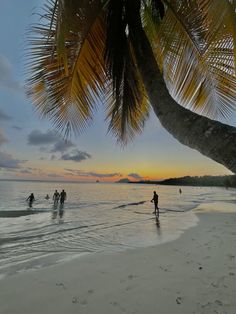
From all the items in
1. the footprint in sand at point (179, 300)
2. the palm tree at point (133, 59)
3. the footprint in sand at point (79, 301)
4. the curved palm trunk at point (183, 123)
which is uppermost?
the palm tree at point (133, 59)

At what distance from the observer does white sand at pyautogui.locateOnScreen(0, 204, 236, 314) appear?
4930 millimetres

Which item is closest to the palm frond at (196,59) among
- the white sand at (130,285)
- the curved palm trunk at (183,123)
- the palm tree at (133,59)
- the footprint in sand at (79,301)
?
the palm tree at (133,59)

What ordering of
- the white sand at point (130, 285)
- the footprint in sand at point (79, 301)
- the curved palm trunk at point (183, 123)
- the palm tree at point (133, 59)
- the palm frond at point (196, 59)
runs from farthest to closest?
the footprint in sand at point (79, 301) < the white sand at point (130, 285) < the palm frond at point (196, 59) < the palm tree at point (133, 59) < the curved palm trunk at point (183, 123)

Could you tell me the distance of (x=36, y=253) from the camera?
32.0ft

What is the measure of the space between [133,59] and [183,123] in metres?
1.64

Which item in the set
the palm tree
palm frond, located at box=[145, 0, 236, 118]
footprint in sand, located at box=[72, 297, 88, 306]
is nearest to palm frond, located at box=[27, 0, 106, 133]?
the palm tree

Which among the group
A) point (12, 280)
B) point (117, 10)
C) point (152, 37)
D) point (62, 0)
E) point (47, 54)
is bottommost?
point (12, 280)

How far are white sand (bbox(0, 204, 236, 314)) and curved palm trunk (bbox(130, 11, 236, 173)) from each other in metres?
3.77

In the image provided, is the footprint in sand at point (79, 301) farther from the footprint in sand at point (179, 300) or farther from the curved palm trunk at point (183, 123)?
the curved palm trunk at point (183, 123)

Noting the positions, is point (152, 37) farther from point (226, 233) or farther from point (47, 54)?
point (226, 233)

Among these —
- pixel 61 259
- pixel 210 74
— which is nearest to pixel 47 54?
pixel 210 74

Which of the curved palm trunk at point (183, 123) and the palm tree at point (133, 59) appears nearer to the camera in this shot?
the curved palm trunk at point (183, 123)

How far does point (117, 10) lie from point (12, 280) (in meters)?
6.50

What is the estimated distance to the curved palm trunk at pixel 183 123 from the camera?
172 centimetres
